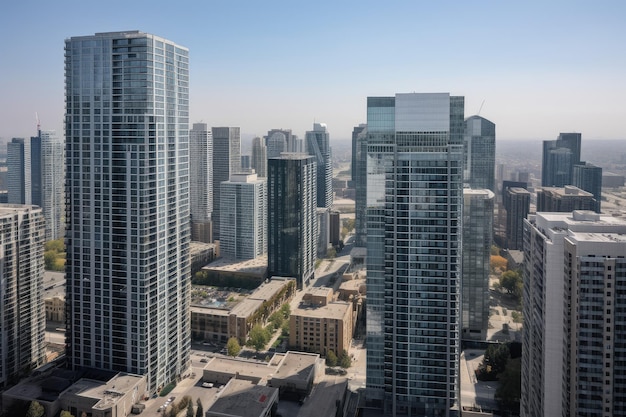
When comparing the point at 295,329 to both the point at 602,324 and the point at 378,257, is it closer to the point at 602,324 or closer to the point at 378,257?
the point at 378,257

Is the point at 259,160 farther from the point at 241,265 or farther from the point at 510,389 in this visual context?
the point at 510,389

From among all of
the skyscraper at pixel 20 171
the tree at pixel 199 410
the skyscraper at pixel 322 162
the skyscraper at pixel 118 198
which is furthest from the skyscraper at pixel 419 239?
the skyscraper at pixel 20 171

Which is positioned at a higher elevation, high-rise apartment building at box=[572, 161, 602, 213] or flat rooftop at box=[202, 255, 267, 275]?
high-rise apartment building at box=[572, 161, 602, 213]

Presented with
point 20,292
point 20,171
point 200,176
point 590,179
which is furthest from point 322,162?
point 20,292

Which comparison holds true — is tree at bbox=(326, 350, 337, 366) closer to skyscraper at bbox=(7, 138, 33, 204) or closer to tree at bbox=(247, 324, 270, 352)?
tree at bbox=(247, 324, 270, 352)

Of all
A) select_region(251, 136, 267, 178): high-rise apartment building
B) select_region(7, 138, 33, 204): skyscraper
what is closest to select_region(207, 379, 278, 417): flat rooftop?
select_region(7, 138, 33, 204): skyscraper

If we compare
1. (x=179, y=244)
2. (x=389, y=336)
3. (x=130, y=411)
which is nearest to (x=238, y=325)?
(x=179, y=244)

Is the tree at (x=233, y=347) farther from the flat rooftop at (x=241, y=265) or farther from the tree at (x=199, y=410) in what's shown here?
the flat rooftop at (x=241, y=265)
